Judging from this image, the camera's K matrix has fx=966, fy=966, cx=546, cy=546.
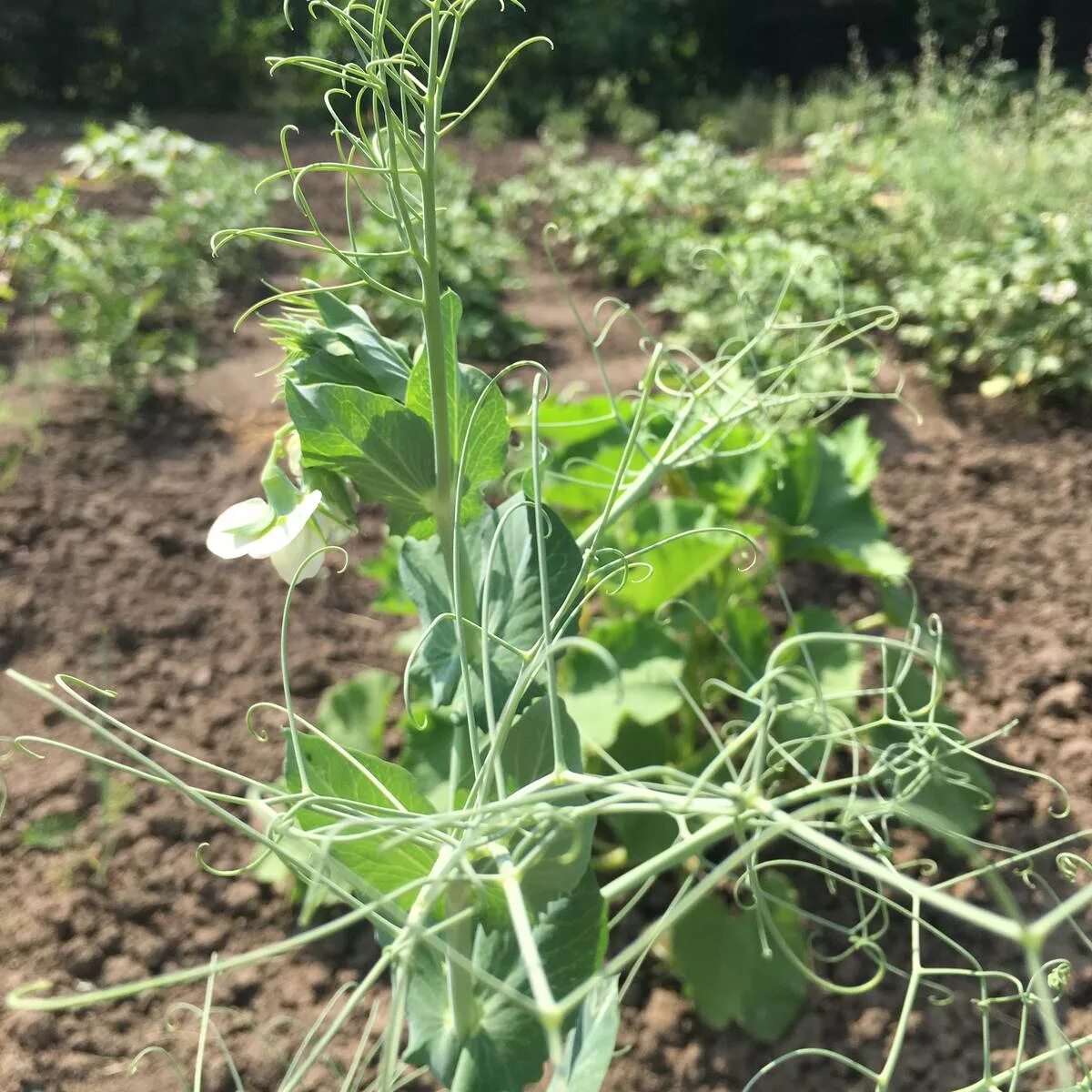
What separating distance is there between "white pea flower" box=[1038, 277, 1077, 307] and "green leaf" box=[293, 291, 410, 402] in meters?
2.69

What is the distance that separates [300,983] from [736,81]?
1116 centimetres

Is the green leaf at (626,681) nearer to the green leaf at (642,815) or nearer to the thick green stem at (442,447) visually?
the green leaf at (642,815)

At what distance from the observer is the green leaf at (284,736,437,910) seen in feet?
2.52

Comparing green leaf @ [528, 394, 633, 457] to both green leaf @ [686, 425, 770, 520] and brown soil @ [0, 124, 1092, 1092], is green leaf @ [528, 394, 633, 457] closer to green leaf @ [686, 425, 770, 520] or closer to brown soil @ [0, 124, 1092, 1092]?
green leaf @ [686, 425, 770, 520]

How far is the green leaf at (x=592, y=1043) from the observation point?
0.71 m

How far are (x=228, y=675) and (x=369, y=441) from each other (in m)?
1.22

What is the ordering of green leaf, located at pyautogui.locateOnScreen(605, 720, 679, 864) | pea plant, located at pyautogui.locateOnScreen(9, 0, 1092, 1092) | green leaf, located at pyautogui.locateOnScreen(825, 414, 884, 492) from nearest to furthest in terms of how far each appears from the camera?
pea plant, located at pyautogui.locateOnScreen(9, 0, 1092, 1092) → green leaf, located at pyautogui.locateOnScreen(605, 720, 679, 864) → green leaf, located at pyautogui.locateOnScreen(825, 414, 884, 492)

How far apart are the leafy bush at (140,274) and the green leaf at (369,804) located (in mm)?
2227

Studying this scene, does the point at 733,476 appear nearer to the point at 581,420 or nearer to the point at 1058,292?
the point at 581,420

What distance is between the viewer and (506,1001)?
33.0 inches

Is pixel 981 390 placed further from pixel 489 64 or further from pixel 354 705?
pixel 489 64

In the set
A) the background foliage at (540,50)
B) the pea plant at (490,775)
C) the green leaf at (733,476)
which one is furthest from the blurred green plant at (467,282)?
the background foliage at (540,50)

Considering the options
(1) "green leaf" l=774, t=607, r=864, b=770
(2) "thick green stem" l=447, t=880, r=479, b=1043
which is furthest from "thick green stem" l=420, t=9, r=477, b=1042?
(1) "green leaf" l=774, t=607, r=864, b=770

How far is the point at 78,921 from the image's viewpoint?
1.37 metres
